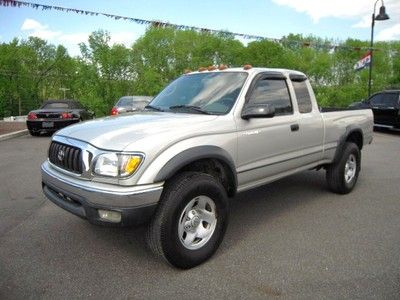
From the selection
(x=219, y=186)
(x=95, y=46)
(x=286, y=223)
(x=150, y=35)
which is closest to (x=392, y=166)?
(x=286, y=223)

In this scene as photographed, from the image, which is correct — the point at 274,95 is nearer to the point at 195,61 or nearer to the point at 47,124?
the point at 47,124

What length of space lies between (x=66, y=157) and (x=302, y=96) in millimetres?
3069

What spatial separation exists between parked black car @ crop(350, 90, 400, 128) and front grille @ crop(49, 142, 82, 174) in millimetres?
13911

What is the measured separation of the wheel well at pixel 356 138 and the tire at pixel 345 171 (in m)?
0.12

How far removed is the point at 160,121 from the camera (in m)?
3.96

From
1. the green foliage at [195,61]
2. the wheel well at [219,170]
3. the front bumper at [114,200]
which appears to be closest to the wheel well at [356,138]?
the wheel well at [219,170]

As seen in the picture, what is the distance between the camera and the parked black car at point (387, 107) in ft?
50.2

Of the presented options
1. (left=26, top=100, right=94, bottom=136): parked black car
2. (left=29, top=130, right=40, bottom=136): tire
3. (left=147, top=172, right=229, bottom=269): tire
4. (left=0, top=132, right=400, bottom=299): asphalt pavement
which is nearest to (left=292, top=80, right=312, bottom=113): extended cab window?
(left=0, top=132, right=400, bottom=299): asphalt pavement

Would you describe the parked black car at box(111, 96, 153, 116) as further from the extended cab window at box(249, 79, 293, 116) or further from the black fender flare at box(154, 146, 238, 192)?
the black fender flare at box(154, 146, 238, 192)

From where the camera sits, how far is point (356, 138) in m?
6.62

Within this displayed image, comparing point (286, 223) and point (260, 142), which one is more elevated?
point (260, 142)

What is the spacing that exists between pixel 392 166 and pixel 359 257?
17.7ft

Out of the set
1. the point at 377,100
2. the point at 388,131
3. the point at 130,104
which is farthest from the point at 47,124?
the point at 388,131

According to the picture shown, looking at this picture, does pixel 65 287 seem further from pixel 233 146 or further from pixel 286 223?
pixel 286 223
